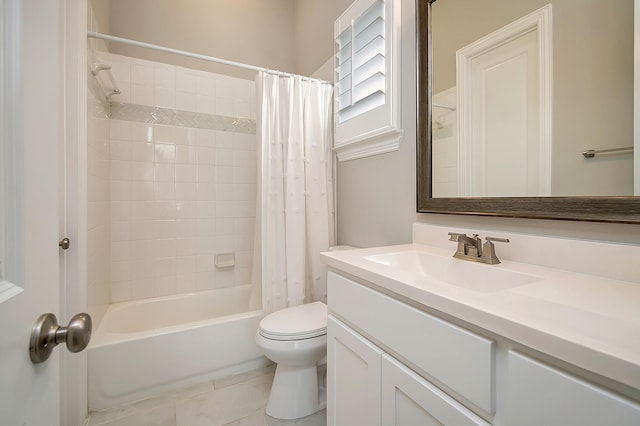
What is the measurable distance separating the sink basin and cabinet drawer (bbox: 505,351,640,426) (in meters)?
0.27

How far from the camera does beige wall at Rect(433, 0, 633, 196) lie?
0.70m

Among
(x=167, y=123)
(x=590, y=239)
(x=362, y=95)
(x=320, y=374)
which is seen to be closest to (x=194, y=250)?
(x=167, y=123)

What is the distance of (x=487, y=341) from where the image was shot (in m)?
0.52

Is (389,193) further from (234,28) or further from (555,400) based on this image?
(234,28)

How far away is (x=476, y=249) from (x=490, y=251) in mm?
46

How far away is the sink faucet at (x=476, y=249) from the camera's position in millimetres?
904

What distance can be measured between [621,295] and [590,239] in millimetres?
217

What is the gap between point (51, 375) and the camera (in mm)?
467

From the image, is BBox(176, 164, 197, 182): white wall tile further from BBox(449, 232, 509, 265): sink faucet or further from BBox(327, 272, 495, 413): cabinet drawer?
BBox(449, 232, 509, 265): sink faucet

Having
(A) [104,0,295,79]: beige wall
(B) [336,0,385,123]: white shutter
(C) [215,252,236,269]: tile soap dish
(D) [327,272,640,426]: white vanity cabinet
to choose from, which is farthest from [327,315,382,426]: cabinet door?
(A) [104,0,295,79]: beige wall

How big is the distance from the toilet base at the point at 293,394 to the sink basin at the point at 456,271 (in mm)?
795

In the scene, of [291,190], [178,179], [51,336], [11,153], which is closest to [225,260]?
[178,179]

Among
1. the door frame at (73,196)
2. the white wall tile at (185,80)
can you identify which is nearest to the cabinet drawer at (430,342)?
the door frame at (73,196)

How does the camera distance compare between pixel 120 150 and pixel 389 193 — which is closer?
pixel 389 193
